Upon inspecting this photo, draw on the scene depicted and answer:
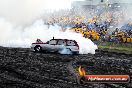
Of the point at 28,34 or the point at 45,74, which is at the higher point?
the point at 28,34

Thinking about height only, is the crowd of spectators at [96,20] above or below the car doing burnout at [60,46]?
above

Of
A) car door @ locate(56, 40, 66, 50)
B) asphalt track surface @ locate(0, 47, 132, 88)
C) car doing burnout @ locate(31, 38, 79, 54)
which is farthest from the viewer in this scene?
car door @ locate(56, 40, 66, 50)

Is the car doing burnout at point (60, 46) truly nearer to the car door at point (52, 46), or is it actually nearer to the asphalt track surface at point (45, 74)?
the car door at point (52, 46)

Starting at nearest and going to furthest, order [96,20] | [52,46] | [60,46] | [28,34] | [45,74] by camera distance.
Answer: [45,74], [60,46], [52,46], [28,34], [96,20]

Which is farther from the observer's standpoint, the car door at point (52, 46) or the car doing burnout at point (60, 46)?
the car door at point (52, 46)

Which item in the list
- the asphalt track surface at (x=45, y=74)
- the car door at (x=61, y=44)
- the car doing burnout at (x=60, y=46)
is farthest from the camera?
the car door at (x=61, y=44)

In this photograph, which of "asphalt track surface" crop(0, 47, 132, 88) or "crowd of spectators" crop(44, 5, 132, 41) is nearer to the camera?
"asphalt track surface" crop(0, 47, 132, 88)

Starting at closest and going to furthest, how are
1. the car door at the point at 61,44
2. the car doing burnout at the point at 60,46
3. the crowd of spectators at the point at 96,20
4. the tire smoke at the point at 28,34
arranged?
the car doing burnout at the point at 60,46 < the car door at the point at 61,44 < the tire smoke at the point at 28,34 < the crowd of spectators at the point at 96,20

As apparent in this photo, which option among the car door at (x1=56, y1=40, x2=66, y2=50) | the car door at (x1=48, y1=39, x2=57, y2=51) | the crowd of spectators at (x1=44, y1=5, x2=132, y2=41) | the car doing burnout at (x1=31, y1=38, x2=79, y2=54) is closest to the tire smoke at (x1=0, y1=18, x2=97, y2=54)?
the car doing burnout at (x1=31, y1=38, x2=79, y2=54)

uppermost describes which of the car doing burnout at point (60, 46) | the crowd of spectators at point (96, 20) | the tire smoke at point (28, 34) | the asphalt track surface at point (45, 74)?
the crowd of spectators at point (96, 20)

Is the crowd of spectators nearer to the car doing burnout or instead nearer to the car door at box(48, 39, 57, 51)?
the car doing burnout

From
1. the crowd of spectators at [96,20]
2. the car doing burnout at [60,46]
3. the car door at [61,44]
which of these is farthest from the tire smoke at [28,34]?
the crowd of spectators at [96,20]

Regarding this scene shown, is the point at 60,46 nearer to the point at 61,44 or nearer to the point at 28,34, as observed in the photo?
the point at 61,44

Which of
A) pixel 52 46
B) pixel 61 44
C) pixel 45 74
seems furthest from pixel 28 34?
pixel 45 74
